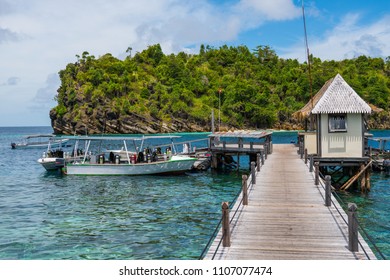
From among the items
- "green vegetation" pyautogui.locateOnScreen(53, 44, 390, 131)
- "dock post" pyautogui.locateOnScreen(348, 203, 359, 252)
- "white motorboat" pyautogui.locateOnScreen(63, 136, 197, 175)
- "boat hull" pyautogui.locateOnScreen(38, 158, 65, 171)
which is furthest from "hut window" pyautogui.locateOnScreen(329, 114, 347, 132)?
"green vegetation" pyautogui.locateOnScreen(53, 44, 390, 131)

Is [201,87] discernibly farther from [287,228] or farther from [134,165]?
[287,228]

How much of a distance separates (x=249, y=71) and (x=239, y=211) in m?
150

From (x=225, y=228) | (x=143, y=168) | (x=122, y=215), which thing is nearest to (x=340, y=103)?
(x=122, y=215)

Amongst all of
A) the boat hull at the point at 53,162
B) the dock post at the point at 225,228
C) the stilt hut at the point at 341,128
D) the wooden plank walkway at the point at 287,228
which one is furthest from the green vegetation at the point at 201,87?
the dock post at the point at 225,228

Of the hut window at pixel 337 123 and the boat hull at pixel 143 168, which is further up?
the hut window at pixel 337 123

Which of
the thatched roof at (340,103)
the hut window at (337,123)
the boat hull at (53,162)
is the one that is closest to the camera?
the thatched roof at (340,103)

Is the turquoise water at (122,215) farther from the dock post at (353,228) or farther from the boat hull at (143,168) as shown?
the dock post at (353,228)

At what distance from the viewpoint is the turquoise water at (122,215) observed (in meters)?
16.0

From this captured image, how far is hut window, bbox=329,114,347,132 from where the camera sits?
2595 centimetres

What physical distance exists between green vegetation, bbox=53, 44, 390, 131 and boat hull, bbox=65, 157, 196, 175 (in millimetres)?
92859

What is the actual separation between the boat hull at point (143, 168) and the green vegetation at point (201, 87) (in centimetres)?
9286

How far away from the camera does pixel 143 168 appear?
1395 inches

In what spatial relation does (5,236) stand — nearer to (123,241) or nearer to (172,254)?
(123,241)
